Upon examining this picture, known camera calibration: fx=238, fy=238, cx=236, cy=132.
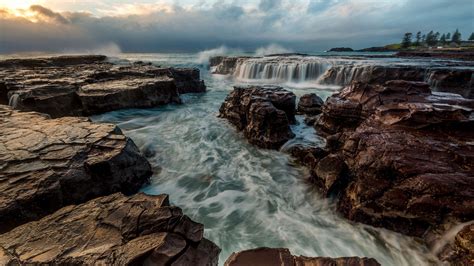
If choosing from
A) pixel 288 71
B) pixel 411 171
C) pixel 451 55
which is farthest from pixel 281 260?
pixel 451 55

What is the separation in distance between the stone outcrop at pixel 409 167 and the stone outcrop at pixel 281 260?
80.5 inches

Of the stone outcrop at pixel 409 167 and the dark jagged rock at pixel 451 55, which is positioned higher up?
the dark jagged rock at pixel 451 55

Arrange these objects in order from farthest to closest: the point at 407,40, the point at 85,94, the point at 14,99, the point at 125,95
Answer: the point at 407,40
the point at 125,95
the point at 85,94
the point at 14,99

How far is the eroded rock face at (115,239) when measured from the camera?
206cm

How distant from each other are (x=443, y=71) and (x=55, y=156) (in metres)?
19.1

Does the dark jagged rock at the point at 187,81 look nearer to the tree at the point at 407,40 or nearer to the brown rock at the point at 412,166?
the brown rock at the point at 412,166

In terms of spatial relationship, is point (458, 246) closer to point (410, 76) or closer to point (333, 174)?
point (333, 174)

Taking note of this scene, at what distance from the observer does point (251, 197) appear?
496 cm

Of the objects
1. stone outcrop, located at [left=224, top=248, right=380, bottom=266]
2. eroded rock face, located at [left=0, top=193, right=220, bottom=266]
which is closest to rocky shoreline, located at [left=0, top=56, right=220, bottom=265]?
eroded rock face, located at [left=0, top=193, right=220, bottom=266]

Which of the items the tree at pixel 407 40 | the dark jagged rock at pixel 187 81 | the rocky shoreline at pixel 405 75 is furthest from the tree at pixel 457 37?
the dark jagged rock at pixel 187 81

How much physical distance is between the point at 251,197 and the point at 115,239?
3.09m

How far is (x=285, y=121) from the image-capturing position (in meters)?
7.18

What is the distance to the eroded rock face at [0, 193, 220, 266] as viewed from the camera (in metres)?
2.06

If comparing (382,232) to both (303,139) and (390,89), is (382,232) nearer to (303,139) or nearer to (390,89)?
(303,139)
